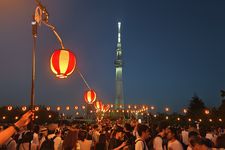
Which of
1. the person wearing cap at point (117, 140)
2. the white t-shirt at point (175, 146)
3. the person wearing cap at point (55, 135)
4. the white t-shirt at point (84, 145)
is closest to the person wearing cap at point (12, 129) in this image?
the white t-shirt at point (175, 146)

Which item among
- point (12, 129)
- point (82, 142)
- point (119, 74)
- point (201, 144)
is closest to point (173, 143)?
point (201, 144)

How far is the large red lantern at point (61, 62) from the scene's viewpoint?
8.36 metres

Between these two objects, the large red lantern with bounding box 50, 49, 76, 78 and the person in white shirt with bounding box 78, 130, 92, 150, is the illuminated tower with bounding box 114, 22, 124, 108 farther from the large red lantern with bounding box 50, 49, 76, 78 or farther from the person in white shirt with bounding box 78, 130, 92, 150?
the large red lantern with bounding box 50, 49, 76, 78

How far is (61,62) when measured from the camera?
27.5ft

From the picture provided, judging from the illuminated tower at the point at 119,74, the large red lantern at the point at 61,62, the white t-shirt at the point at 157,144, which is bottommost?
the white t-shirt at the point at 157,144

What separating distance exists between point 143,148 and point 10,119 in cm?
4545

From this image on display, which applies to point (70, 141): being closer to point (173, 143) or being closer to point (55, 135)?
point (55, 135)

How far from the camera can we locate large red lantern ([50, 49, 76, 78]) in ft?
27.4

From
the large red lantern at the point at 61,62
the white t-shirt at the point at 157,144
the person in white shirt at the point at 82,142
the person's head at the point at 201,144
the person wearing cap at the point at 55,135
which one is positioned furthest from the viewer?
the person in white shirt at the point at 82,142

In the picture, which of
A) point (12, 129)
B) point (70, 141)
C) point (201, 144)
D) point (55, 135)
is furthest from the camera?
point (55, 135)

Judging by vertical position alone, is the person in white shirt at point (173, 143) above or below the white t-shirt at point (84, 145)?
above

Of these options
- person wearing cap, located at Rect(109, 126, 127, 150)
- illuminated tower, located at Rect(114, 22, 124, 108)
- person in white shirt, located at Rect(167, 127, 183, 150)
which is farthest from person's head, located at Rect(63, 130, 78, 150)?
illuminated tower, located at Rect(114, 22, 124, 108)

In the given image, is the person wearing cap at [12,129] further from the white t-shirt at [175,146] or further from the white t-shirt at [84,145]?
the white t-shirt at [84,145]

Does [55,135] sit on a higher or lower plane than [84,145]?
higher
